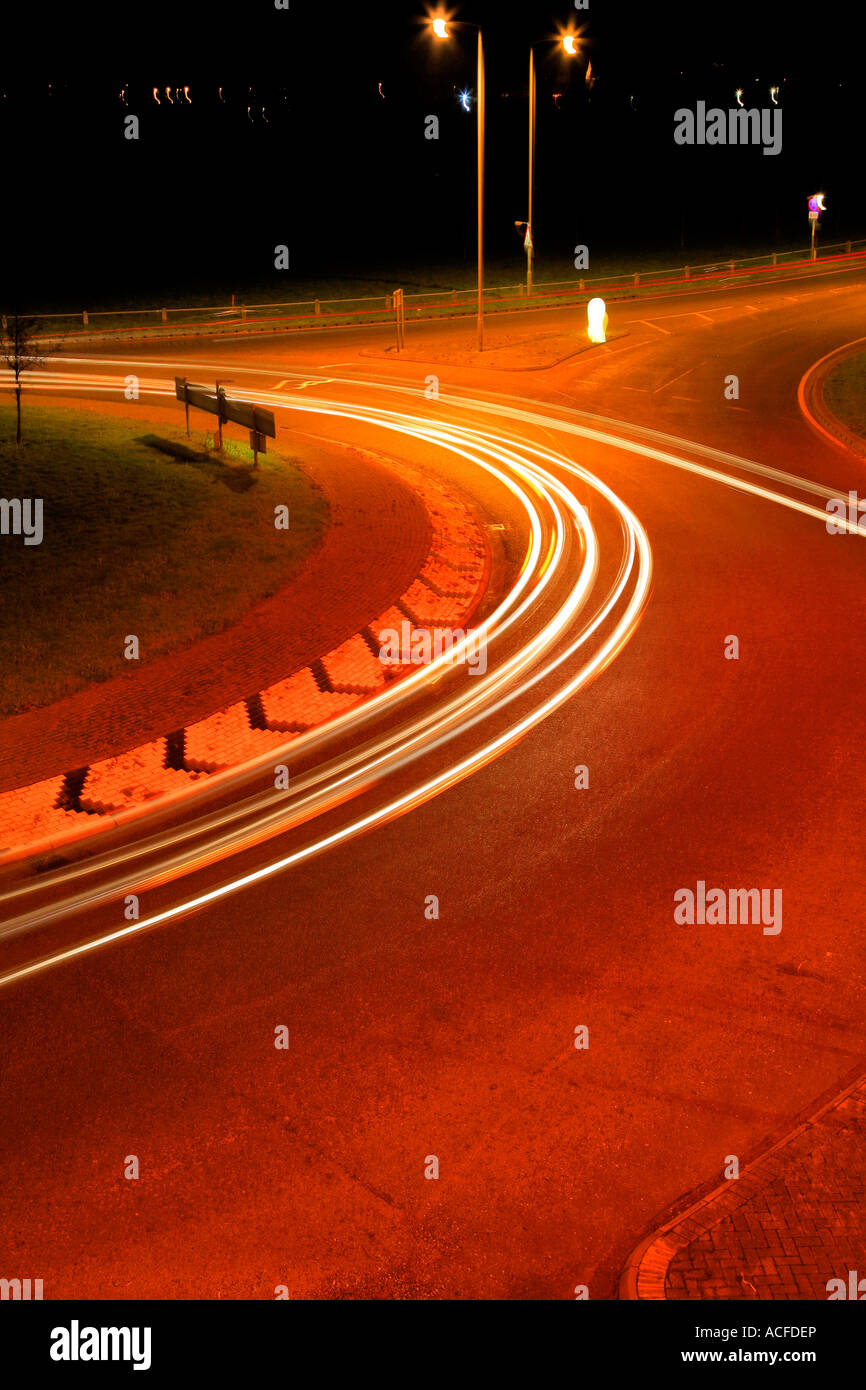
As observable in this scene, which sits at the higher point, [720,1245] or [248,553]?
[248,553]

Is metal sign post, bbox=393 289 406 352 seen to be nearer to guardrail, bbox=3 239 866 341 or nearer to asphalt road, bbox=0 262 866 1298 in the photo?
guardrail, bbox=3 239 866 341

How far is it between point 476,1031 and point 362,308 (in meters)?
38.6

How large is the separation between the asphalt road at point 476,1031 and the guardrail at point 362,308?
93.6ft

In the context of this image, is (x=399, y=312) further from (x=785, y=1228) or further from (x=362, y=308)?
(x=785, y=1228)

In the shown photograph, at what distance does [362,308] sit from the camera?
41625mm

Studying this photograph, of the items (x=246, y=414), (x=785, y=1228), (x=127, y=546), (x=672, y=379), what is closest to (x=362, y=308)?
(x=672, y=379)

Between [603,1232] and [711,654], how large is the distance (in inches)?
308

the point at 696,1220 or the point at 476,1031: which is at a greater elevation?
the point at 476,1031

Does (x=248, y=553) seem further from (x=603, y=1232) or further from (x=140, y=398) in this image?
Answer: (x=140, y=398)

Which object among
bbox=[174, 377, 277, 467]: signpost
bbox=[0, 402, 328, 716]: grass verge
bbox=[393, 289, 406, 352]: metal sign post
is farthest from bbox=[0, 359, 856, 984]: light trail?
bbox=[174, 377, 277, 467]: signpost

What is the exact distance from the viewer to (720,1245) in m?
5.30

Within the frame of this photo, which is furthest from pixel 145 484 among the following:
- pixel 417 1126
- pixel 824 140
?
pixel 824 140

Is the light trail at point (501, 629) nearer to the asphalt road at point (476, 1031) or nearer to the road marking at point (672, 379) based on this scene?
the asphalt road at point (476, 1031)

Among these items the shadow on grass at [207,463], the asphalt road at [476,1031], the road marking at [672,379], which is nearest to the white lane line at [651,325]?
the road marking at [672,379]
